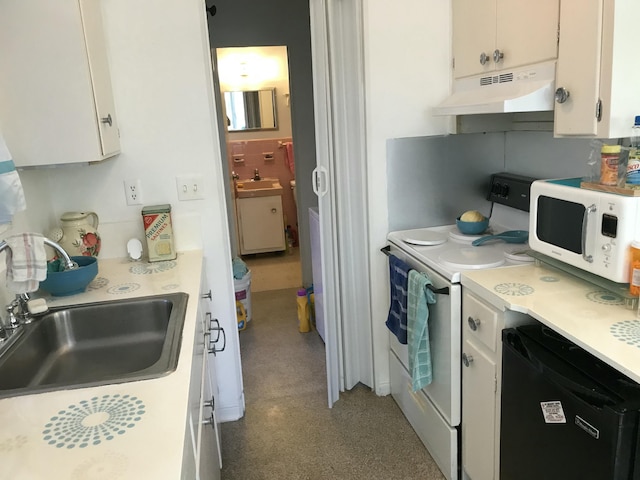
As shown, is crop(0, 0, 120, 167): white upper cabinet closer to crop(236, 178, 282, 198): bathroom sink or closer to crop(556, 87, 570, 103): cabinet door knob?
crop(556, 87, 570, 103): cabinet door knob

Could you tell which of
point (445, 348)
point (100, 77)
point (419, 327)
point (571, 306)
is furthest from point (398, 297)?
point (100, 77)

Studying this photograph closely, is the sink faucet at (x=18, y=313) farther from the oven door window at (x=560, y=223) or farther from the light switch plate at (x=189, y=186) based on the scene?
the oven door window at (x=560, y=223)

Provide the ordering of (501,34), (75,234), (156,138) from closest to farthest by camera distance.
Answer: (501,34)
(75,234)
(156,138)

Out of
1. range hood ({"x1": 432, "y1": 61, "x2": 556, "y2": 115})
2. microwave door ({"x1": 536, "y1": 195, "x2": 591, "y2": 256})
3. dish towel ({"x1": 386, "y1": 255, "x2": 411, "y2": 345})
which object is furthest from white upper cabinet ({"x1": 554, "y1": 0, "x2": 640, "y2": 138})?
dish towel ({"x1": 386, "y1": 255, "x2": 411, "y2": 345})

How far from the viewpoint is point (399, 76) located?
2391 millimetres

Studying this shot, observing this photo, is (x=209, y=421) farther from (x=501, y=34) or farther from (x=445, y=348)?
(x=501, y=34)

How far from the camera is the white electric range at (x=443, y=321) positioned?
1.94m

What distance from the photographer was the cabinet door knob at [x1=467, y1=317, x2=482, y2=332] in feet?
5.85

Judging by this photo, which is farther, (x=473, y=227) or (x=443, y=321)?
(x=473, y=227)

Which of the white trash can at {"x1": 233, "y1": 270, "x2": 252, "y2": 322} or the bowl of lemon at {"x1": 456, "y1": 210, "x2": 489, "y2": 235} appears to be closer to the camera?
the bowl of lemon at {"x1": 456, "y1": 210, "x2": 489, "y2": 235}

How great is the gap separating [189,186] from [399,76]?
1.08 meters

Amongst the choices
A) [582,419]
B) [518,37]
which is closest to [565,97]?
[518,37]

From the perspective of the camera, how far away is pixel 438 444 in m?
2.14

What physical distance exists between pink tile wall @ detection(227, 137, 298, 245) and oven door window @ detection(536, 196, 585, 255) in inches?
167
